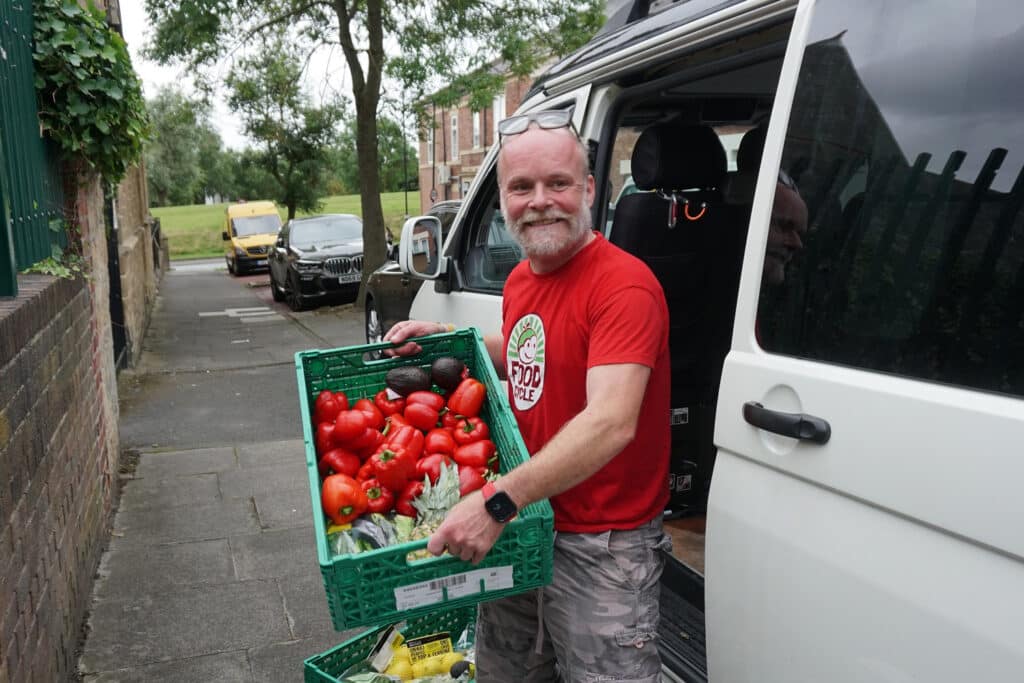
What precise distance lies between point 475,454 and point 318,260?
14299mm

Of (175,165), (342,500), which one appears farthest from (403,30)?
(175,165)

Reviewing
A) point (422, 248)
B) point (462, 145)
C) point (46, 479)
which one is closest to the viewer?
point (46, 479)

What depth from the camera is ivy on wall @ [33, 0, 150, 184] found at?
4117 mm

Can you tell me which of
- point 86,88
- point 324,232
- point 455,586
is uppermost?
point 86,88

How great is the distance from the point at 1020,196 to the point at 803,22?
0.66 m

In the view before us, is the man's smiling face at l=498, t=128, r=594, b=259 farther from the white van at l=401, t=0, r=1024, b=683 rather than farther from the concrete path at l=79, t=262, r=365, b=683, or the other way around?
the concrete path at l=79, t=262, r=365, b=683

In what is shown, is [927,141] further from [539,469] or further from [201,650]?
[201,650]

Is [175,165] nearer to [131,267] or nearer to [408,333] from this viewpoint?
[131,267]

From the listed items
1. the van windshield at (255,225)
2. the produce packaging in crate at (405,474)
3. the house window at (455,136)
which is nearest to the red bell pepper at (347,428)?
the produce packaging in crate at (405,474)

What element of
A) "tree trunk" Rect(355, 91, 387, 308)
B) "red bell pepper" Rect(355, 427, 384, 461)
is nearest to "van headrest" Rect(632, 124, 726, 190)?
"red bell pepper" Rect(355, 427, 384, 461)

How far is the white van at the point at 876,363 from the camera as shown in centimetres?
142

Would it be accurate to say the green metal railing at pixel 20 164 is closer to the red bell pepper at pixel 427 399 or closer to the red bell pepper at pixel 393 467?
the red bell pepper at pixel 427 399

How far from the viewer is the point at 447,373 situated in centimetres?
236

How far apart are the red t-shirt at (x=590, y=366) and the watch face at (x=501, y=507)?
1.08 feet
